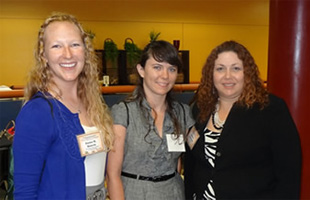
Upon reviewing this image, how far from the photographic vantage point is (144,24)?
28.5ft

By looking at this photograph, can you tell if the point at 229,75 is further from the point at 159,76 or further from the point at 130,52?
the point at 130,52

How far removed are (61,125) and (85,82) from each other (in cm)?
36

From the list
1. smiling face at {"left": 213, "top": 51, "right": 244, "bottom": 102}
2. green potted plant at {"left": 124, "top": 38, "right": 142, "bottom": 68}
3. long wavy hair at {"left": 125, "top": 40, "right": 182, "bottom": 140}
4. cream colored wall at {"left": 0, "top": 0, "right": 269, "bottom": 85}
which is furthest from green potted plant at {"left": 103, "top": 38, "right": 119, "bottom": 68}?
smiling face at {"left": 213, "top": 51, "right": 244, "bottom": 102}

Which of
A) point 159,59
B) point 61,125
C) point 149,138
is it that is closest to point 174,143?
point 149,138

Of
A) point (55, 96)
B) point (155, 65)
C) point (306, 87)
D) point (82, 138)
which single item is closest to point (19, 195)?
point (82, 138)

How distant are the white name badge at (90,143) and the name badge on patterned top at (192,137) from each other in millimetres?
638

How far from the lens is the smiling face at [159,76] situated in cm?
194

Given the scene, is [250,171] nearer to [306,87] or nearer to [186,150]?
[186,150]

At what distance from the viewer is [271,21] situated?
121 inches

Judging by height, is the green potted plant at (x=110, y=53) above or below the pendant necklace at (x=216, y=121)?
A: above

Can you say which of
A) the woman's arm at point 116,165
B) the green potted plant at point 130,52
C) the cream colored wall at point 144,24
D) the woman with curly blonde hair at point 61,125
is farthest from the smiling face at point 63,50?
the cream colored wall at point 144,24

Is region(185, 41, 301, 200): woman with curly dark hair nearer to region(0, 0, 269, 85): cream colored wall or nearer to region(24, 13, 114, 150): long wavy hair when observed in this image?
region(24, 13, 114, 150): long wavy hair

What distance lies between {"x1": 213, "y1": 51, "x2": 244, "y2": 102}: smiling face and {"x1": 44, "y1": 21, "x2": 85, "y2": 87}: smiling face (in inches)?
31.9

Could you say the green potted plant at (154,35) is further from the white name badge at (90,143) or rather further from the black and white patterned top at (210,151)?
the white name badge at (90,143)
